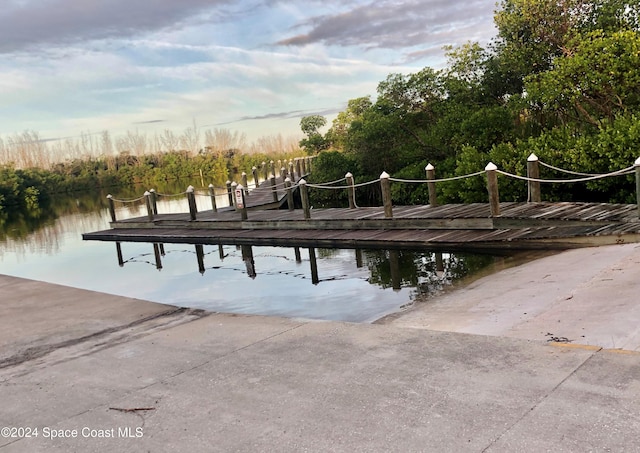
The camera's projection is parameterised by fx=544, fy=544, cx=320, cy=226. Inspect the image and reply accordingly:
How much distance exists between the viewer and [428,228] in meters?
10.1

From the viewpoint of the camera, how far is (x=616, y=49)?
11.3 metres

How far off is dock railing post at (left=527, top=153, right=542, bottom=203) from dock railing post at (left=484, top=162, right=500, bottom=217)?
0.88 metres

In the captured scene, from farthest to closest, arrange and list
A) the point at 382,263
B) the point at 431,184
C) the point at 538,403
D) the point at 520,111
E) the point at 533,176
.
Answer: the point at 520,111 → the point at 431,184 → the point at 533,176 → the point at 382,263 → the point at 538,403

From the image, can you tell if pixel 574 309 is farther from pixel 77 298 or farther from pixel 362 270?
pixel 77 298

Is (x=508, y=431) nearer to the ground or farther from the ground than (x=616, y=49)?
nearer to the ground

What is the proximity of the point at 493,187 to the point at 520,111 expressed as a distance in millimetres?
8390

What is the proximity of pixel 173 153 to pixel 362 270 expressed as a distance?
73.1 meters

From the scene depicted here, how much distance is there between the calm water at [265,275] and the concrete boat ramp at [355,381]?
4.63ft

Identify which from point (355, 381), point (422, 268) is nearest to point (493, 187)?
point (422, 268)

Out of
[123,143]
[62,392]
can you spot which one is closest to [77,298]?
[62,392]

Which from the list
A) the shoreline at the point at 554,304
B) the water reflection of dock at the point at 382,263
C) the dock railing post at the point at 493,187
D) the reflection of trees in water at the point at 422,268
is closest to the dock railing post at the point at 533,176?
the dock railing post at the point at 493,187

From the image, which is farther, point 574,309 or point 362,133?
point 362,133

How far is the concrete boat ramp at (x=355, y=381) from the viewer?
2.62 m

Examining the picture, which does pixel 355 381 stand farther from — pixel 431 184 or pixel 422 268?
pixel 431 184
